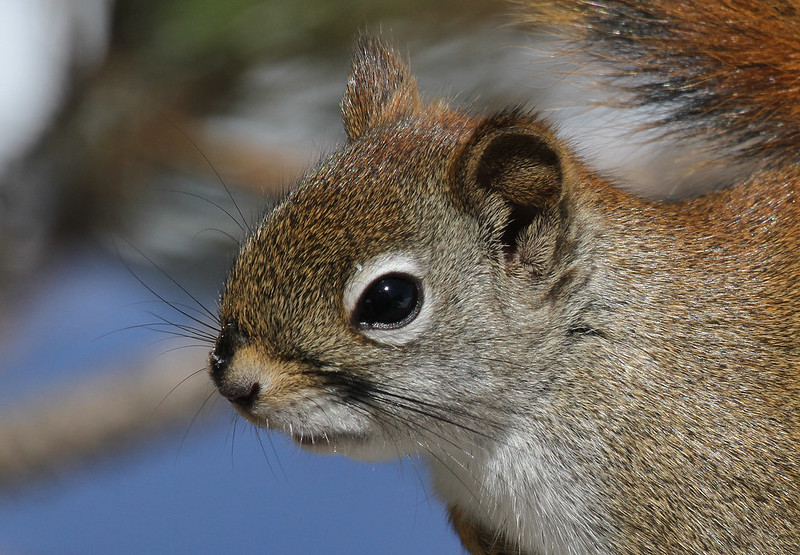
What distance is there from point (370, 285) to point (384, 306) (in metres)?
0.03

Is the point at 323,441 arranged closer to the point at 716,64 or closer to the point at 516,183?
the point at 516,183

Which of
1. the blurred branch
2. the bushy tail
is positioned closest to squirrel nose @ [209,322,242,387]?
the bushy tail

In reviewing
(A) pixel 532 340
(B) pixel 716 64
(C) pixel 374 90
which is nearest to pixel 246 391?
(A) pixel 532 340

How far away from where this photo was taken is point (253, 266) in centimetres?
138

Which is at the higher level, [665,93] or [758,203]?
[665,93]

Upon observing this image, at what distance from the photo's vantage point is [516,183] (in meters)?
1.35

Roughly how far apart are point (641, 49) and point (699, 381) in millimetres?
586

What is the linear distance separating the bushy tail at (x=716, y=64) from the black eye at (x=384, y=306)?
0.60 metres

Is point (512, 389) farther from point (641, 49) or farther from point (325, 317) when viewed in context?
point (641, 49)

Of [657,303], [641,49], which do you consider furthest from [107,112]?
[657,303]

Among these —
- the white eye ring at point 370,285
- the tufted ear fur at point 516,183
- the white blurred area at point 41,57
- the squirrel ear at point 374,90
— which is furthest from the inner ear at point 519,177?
the white blurred area at point 41,57

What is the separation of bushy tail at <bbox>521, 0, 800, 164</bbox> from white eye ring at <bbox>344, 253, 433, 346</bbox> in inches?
22.9

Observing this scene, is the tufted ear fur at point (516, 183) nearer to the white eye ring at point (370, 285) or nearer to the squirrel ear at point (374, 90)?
the white eye ring at point (370, 285)

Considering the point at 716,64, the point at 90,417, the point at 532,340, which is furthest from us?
the point at 90,417
